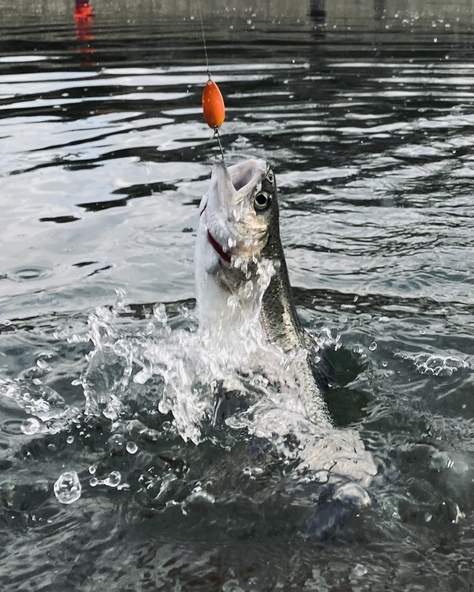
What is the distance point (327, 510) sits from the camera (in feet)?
13.7

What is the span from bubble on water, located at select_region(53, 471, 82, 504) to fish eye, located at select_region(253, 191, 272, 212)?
1730 mm

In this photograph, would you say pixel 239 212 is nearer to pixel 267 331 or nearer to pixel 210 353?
pixel 267 331

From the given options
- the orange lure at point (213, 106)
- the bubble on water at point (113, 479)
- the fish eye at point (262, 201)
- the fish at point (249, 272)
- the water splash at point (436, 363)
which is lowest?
the water splash at point (436, 363)

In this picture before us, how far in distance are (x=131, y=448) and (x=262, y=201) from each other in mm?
1587

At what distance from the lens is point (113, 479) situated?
14.4ft

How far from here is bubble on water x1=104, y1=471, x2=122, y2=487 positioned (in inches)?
172

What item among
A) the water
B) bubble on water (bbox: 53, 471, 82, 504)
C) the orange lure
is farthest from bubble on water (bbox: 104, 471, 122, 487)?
the orange lure

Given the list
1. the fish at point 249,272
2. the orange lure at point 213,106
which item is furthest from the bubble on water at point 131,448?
the orange lure at point 213,106

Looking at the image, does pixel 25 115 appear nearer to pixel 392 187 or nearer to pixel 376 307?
pixel 392 187

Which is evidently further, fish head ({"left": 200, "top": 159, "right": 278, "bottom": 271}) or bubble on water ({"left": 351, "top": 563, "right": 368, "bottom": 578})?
fish head ({"left": 200, "top": 159, "right": 278, "bottom": 271})

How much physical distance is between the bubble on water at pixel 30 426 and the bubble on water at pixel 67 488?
488mm

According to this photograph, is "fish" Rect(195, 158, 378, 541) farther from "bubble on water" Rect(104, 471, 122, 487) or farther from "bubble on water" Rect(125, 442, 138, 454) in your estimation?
"bubble on water" Rect(104, 471, 122, 487)

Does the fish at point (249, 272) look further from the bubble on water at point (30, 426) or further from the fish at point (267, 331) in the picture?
the bubble on water at point (30, 426)

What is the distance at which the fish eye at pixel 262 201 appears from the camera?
14.0 feet
